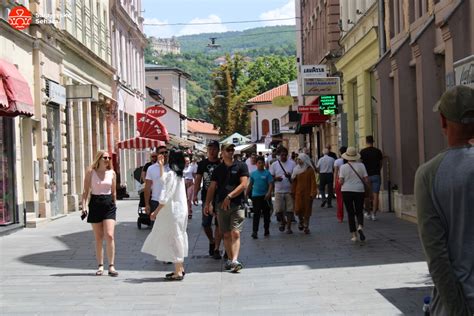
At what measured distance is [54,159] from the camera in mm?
22984

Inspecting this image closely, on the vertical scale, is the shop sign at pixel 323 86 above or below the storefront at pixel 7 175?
above

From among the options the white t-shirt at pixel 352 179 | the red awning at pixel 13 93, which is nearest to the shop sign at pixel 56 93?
the red awning at pixel 13 93

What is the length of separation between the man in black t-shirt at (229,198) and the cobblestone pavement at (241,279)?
1.33ft

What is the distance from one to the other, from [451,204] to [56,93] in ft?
63.7

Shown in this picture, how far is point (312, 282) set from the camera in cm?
973

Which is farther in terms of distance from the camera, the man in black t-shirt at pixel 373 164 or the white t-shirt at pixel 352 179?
the man in black t-shirt at pixel 373 164

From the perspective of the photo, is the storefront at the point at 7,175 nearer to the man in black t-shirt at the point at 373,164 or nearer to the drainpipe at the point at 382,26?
the man in black t-shirt at the point at 373,164

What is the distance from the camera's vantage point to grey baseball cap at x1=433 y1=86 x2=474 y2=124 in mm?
3348

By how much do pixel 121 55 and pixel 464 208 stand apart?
121 feet

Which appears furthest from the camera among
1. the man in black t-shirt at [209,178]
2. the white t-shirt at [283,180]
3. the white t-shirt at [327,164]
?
the white t-shirt at [327,164]

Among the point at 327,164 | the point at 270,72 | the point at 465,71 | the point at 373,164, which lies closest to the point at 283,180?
the point at 373,164

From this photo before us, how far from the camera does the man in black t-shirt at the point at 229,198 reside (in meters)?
11.2

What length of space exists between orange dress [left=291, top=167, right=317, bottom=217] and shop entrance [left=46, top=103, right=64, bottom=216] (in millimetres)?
8121

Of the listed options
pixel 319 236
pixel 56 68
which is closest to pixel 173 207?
pixel 319 236
